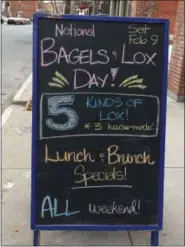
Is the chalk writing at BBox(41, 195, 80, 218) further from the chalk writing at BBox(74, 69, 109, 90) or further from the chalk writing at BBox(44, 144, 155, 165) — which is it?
the chalk writing at BBox(74, 69, 109, 90)

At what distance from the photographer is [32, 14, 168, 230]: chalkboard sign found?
276cm

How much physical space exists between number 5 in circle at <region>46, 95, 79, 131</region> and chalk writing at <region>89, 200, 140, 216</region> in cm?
62

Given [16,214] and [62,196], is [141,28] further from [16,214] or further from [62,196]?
[16,214]

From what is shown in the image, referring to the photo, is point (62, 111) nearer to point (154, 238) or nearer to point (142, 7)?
point (154, 238)

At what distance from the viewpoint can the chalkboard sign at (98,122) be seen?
276cm

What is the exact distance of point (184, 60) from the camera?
25.3 ft

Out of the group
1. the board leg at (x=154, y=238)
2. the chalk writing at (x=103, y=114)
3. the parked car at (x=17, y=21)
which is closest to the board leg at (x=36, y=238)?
the chalk writing at (x=103, y=114)

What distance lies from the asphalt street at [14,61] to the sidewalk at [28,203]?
7.07ft

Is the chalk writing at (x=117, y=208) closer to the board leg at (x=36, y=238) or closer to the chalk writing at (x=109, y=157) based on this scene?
the chalk writing at (x=109, y=157)

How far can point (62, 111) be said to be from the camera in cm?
281

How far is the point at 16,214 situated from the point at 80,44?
167 cm

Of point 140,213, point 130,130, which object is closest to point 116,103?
point 130,130

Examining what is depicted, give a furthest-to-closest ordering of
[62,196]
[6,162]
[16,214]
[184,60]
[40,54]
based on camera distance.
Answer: [184,60] < [6,162] < [16,214] < [62,196] < [40,54]

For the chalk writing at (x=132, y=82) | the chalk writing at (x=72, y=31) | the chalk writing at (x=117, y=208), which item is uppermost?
the chalk writing at (x=72, y=31)
